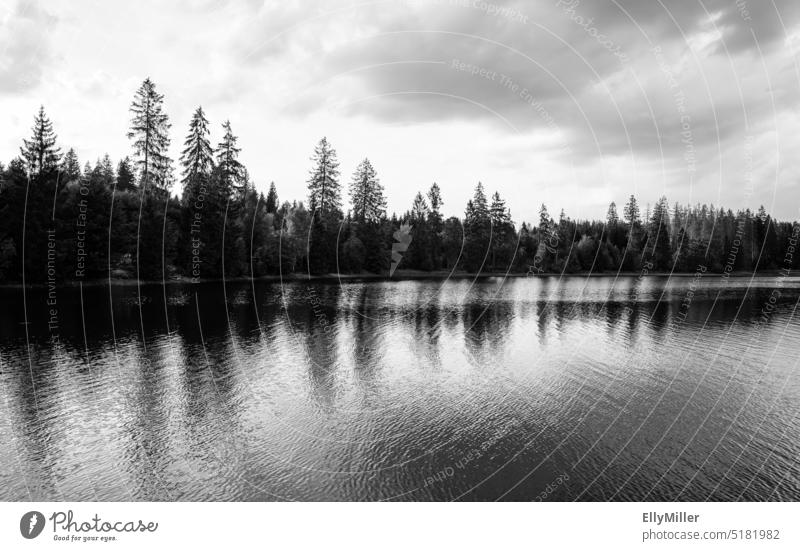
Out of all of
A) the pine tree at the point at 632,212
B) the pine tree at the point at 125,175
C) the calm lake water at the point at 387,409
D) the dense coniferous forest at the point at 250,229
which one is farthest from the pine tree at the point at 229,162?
the pine tree at the point at 632,212

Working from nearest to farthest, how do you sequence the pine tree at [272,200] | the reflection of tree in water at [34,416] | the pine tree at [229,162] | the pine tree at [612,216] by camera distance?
the reflection of tree in water at [34,416], the pine tree at [229,162], the pine tree at [272,200], the pine tree at [612,216]

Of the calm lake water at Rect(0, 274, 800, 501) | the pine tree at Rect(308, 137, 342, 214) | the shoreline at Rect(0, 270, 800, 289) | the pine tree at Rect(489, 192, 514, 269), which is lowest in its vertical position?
the calm lake water at Rect(0, 274, 800, 501)

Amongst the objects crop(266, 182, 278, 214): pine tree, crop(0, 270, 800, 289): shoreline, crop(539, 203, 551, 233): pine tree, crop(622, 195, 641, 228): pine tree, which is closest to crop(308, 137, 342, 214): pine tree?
crop(0, 270, 800, 289): shoreline

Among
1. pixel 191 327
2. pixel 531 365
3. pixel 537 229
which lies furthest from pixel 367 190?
pixel 531 365

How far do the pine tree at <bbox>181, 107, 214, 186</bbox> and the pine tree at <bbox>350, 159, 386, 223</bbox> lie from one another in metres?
35.1

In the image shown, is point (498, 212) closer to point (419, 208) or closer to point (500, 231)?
point (500, 231)

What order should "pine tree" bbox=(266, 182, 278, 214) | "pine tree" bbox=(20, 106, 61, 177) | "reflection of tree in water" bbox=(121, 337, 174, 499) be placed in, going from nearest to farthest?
"reflection of tree in water" bbox=(121, 337, 174, 499) < "pine tree" bbox=(20, 106, 61, 177) < "pine tree" bbox=(266, 182, 278, 214)

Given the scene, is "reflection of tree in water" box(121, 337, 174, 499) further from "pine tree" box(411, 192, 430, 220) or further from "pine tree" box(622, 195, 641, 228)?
"pine tree" box(622, 195, 641, 228)

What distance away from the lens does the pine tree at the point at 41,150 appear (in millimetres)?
65250

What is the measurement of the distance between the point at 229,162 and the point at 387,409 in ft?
259

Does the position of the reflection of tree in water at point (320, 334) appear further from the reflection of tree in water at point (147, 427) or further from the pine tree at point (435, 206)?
the pine tree at point (435, 206)

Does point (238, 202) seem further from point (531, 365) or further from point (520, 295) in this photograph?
point (531, 365)

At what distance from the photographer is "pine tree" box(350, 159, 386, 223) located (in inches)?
4353

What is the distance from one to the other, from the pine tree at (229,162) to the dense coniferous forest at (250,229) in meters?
0.25
